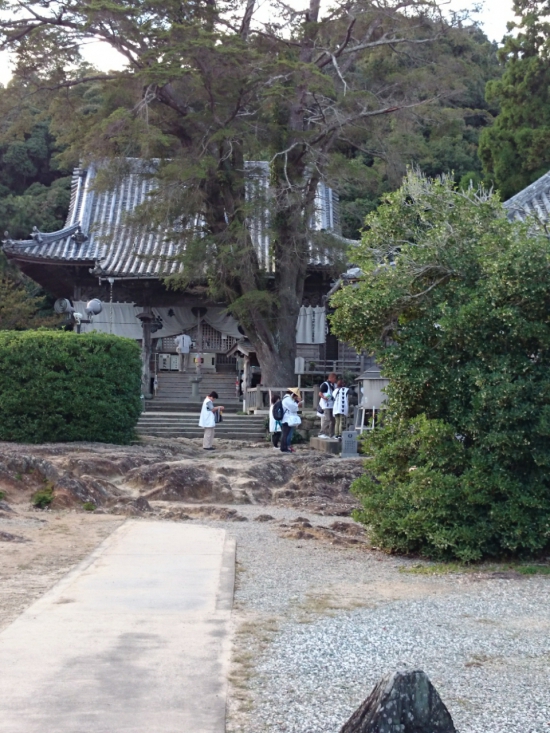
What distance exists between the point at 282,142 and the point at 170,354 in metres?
11.4

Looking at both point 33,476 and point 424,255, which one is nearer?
point 424,255

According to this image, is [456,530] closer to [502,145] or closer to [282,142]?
[282,142]

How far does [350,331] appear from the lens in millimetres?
10258

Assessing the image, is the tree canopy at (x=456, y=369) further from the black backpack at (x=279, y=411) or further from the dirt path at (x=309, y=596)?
the black backpack at (x=279, y=411)

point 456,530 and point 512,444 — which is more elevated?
point 512,444

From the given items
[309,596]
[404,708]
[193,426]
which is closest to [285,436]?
[193,426]

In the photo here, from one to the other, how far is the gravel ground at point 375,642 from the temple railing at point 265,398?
1629 cm

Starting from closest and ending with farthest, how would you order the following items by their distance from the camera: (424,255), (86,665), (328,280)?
(86,665)
(424,255)
(328,280)

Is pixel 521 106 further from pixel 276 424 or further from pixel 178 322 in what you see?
pixel 276 424

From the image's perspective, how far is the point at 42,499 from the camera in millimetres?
13383

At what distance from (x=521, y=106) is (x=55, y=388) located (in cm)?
2195

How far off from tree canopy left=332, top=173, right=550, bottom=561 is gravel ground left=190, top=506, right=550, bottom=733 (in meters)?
0.74

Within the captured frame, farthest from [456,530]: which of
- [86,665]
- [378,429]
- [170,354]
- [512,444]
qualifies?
[170,354]

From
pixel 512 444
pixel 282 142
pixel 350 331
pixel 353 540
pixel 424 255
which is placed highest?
pixel 282 142
